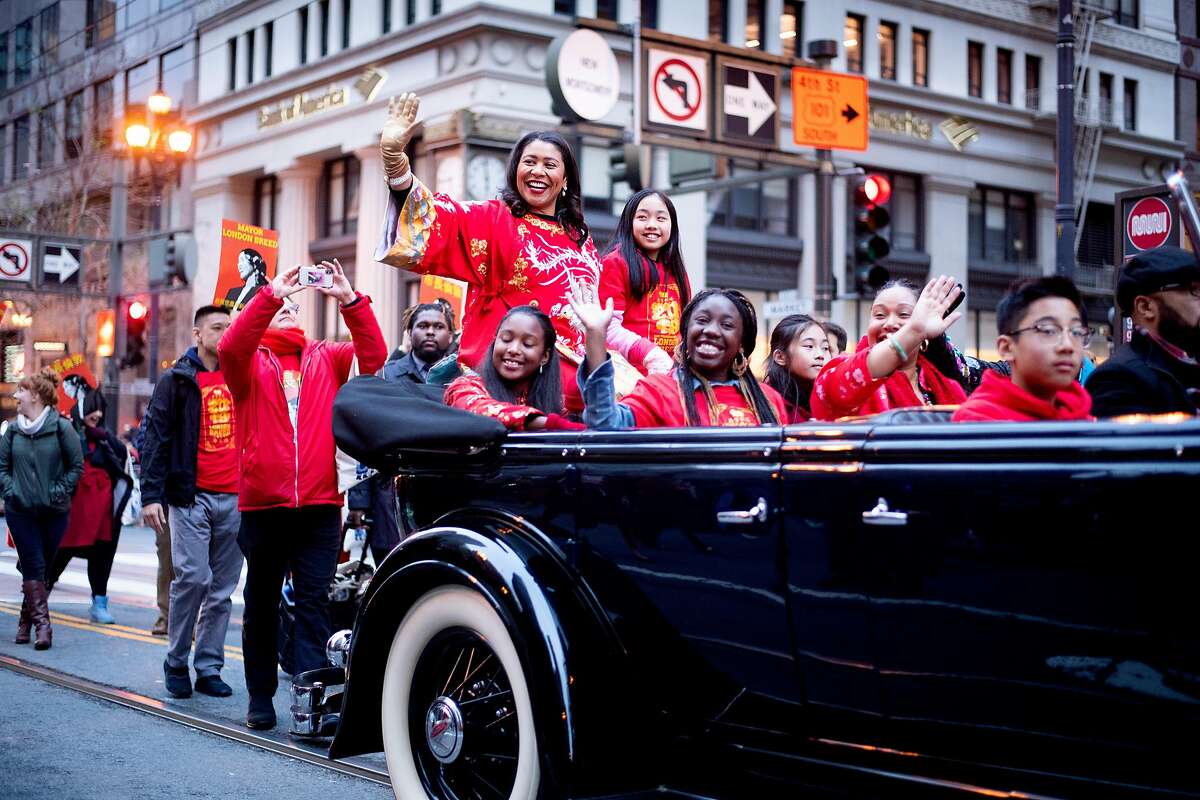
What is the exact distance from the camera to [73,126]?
3697cm

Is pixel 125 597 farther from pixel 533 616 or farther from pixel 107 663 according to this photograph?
pixel 533 616

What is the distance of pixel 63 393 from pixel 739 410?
11776 mm

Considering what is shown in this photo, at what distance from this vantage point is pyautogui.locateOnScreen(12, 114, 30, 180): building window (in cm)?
4088

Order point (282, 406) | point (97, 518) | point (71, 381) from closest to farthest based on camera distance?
point (282, 406)
point (97, 518)
point (71, 381)

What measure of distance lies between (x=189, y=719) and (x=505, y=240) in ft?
9.28

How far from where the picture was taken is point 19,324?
121ft

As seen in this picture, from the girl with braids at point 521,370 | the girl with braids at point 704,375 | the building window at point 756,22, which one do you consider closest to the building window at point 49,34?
the building window at point 756,22

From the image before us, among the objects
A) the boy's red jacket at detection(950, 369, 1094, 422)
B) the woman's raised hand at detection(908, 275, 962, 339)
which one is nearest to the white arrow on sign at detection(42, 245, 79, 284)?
the woman's raised hand at detection(908, 275, 962, 339)

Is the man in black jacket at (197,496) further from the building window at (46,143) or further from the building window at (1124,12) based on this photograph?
the building window at (46,143)

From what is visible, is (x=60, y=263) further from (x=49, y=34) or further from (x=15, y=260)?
(x=49, y=34)

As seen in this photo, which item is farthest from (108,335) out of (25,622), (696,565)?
(696,565)

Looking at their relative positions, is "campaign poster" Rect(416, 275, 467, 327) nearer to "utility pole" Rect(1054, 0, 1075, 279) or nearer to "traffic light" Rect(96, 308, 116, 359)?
"utility pole" Rect(1054, 0, 1075, 279)

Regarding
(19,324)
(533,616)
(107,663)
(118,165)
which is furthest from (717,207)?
(533,616)

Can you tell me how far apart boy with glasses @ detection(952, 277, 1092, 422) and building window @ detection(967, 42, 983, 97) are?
106 ft
